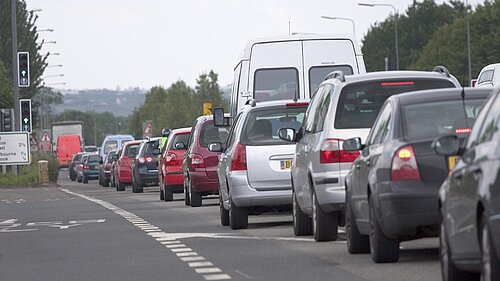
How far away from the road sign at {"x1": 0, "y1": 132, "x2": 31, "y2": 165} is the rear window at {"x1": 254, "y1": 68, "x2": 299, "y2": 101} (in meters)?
32.8

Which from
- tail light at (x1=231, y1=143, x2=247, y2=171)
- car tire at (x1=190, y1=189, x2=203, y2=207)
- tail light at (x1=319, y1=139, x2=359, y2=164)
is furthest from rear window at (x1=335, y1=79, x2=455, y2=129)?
car tire at (x1=190, y1=189, x2=203, y2=207)

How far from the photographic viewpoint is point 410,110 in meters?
13.9

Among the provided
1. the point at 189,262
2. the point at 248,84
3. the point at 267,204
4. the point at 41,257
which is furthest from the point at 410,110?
the point at 248,84

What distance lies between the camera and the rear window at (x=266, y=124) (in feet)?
69.4

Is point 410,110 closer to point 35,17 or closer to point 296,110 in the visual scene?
point 296,110

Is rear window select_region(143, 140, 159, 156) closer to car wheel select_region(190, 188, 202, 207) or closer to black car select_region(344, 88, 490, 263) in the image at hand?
car wheel select_region(190, 188, 202, 207)

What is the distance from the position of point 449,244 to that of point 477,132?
77 centimetres

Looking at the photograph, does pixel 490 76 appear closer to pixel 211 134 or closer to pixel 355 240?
pixel 211 134

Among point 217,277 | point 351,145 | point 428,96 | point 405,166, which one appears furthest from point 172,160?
point 405,166

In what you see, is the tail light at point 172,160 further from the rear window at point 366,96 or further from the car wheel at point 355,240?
the car wheel at point 355,240

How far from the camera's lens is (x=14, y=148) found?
60.4 meters

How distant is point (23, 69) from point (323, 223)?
41720mm

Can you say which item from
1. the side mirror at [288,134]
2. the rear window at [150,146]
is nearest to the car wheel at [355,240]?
the side mirror at [288,134]

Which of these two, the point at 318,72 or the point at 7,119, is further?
the point at 7,119
